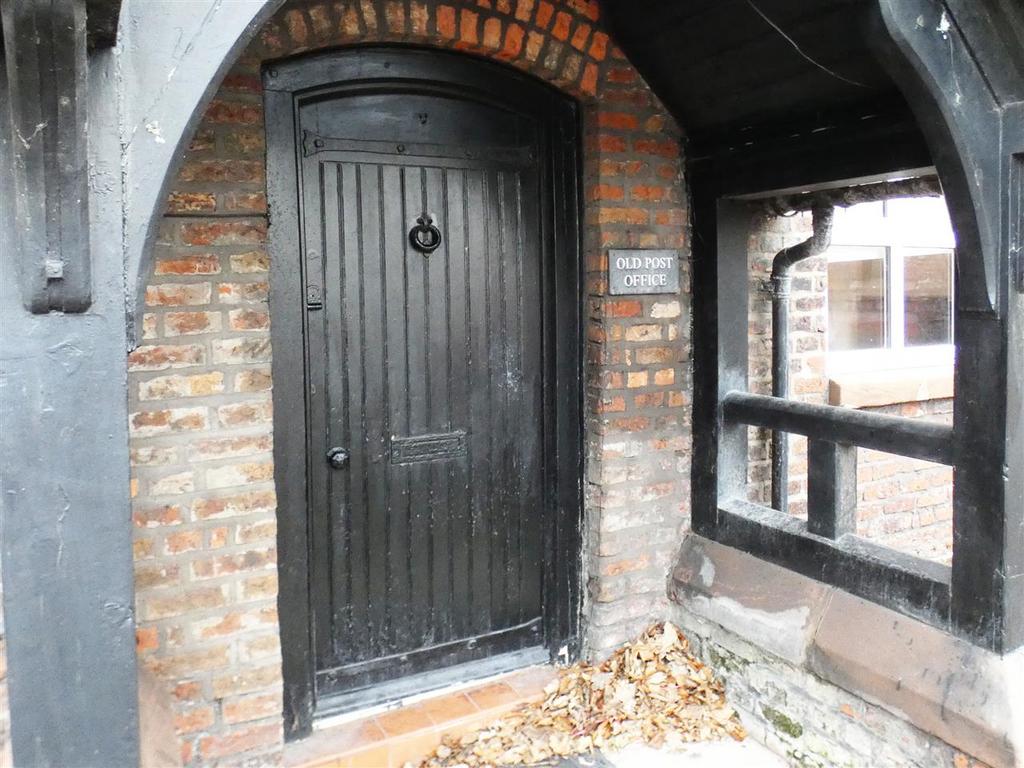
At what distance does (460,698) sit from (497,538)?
0.63m

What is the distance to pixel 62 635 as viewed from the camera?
58.7 inches

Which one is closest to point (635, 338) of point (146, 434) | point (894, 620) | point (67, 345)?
point (894, 620)

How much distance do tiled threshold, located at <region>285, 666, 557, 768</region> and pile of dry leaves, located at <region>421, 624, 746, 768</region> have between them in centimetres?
4

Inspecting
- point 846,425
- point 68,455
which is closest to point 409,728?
point 846,425

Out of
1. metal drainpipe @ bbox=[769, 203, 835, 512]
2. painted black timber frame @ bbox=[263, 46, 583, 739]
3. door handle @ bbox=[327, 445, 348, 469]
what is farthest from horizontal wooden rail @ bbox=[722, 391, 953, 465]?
door handle @ bbox=[327, 445, 348, 469]

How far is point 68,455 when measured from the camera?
1477 millimetres

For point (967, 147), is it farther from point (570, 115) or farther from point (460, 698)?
point (460, 698)

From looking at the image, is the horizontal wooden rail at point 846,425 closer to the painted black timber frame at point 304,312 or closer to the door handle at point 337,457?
the painted black timber frame at point 304,312

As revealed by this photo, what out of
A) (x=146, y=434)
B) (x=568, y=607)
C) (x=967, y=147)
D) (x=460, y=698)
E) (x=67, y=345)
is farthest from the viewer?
(x=568, y=607)

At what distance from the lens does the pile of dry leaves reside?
3072 mm

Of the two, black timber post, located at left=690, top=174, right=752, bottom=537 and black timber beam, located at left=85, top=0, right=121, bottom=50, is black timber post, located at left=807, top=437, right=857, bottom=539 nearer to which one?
black timber post, located at left=690, top=174, right=752, bottom=537

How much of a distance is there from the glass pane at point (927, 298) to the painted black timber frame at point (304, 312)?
6.92 ft

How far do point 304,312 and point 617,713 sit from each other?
1.90 meters

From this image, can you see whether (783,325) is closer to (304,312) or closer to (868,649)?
(868,649)
